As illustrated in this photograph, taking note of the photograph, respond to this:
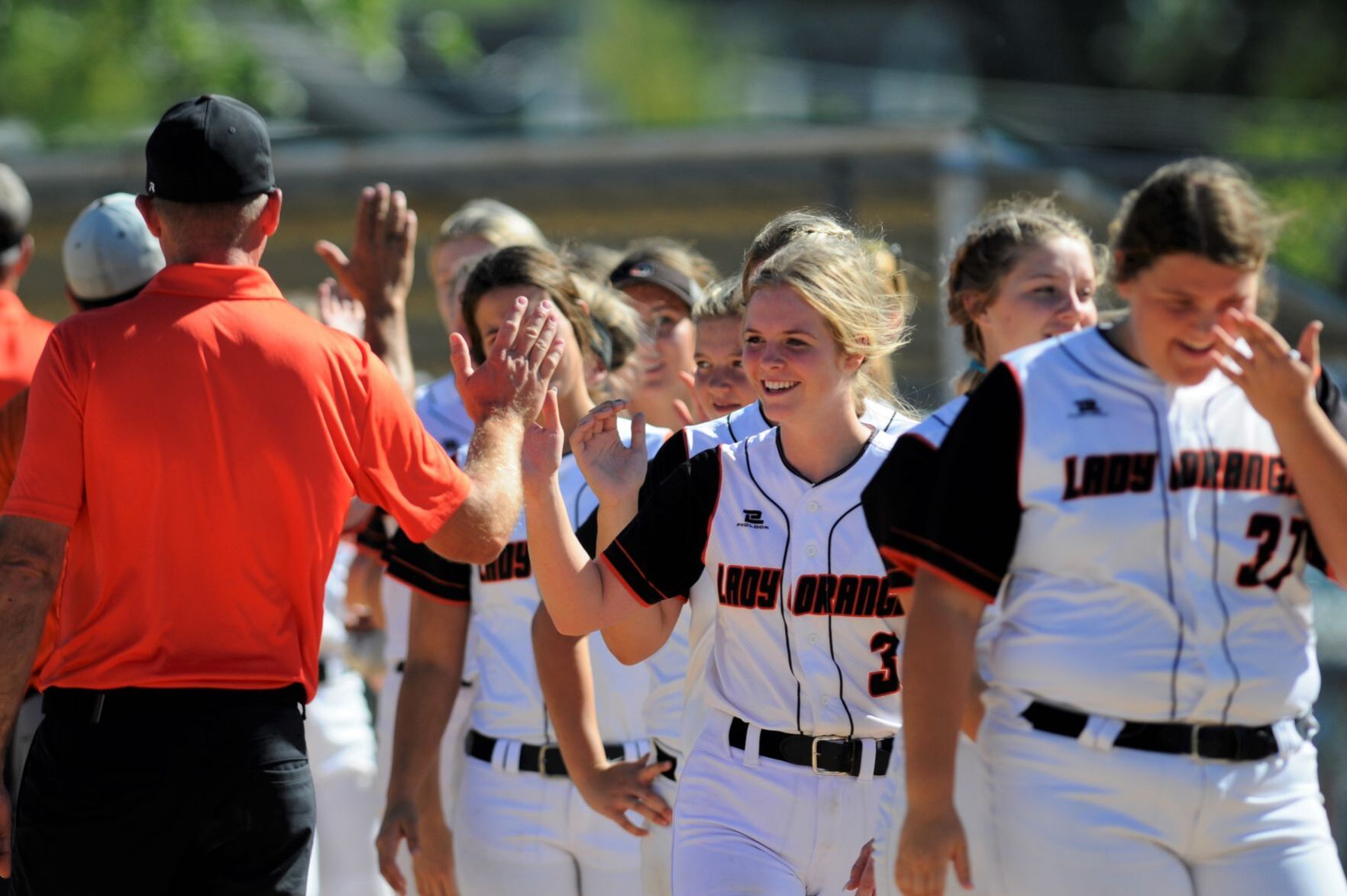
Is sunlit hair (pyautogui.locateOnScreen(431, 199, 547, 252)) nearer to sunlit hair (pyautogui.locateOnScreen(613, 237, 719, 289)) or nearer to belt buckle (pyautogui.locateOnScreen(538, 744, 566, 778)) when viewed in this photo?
sunlit hair (pyautogui.locateOnScreen(613, 237, 719, 289))

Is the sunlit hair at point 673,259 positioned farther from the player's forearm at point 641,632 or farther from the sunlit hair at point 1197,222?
the sunlit hair at point 1197,222

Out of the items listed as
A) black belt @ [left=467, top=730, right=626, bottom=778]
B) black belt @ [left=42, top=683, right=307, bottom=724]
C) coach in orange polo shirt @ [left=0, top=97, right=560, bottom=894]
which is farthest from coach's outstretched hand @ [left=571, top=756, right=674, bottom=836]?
black belt @ [left=42, top=683, right=307, bottom=724]

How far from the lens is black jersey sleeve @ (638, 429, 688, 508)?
429cm

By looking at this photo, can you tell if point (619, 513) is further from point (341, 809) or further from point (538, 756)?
point (341, 809)

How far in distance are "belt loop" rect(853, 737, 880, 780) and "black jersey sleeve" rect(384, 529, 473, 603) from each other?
4.69 feet

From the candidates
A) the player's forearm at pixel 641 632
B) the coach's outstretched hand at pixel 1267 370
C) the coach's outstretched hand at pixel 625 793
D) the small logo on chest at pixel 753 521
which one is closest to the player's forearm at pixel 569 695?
the coach's outstretched hand at pixel 625 793

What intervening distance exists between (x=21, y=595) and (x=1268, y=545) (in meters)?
2.45

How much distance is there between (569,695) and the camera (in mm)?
4434

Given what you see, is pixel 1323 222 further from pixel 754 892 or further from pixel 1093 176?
pixel 754 892

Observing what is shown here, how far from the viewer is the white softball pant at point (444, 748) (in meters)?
5.38

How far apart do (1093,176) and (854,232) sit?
21.5 ft

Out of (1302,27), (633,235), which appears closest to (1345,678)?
(633,235)

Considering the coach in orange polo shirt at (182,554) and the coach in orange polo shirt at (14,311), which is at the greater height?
the coach in orange polo shirt at (14,311)

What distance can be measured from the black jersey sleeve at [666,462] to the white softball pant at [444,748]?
121 cm
